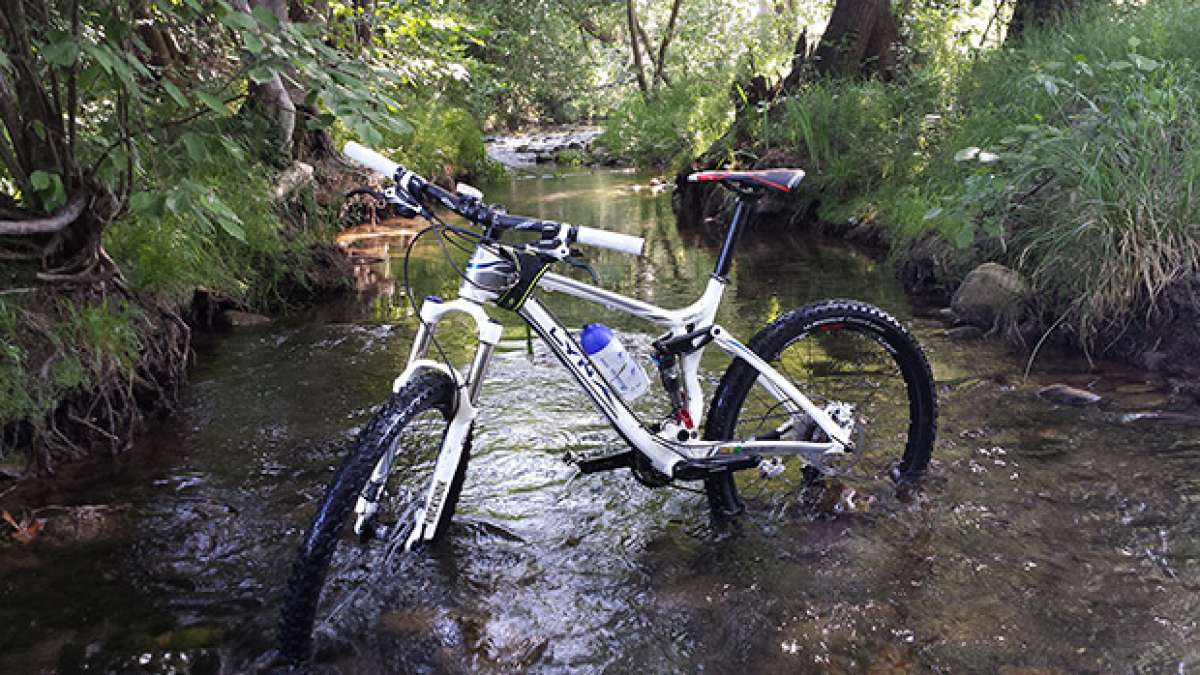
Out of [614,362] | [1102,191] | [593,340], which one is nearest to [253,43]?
[593,340]

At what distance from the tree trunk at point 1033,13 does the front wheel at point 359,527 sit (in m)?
7.94

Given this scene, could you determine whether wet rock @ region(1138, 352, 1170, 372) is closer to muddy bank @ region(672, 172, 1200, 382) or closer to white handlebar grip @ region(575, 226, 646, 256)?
A: muddy bank @ region(672, 172, 1200, 382)

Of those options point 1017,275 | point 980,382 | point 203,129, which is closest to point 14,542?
point 203,129

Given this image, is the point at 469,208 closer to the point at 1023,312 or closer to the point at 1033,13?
the point at 1023,312

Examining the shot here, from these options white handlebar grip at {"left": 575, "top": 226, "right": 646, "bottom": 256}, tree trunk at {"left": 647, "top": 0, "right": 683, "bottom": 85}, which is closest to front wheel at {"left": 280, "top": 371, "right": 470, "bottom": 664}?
white handlebar grip at {"left": 575, "top": 226, "right": 646, "bottom": 256}

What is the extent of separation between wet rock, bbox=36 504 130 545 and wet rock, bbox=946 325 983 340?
491cm

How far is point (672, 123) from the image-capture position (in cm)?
1730

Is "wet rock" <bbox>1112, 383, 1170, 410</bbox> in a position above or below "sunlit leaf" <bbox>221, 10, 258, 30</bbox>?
below

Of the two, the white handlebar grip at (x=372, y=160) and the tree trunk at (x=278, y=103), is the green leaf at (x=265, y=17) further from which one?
the tree trunk at (x=278, y=103)

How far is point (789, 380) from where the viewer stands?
3.51 m

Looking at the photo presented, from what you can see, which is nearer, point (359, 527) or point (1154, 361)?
point (359, 527)

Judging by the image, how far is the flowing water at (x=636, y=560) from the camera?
275cm

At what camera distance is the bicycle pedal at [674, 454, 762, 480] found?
10.7 ft

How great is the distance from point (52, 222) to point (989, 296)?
5.41 meters
